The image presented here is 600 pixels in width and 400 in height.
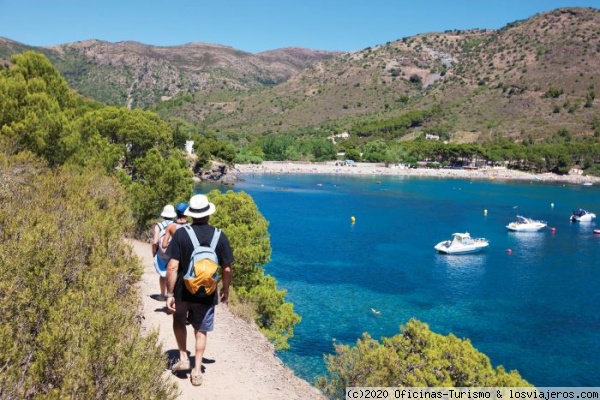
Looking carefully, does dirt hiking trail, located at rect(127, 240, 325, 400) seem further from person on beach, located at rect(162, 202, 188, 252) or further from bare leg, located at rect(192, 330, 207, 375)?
person on beach, located at rect(162, 202, 188, 252)

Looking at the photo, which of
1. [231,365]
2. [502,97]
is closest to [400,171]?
[502,97]

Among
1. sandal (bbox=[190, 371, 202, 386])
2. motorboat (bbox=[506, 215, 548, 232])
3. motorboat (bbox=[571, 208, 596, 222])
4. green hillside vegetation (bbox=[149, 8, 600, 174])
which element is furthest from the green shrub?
green hillside vegetation (bbox=[149, 8, 600, 174])

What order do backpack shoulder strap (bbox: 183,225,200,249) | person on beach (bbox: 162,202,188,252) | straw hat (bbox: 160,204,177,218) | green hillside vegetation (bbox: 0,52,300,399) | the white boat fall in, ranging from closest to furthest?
green hillside vegetation (bbox: 0,52,300,399) < backpack shoulder strap (bbox: 183,225,200,249) < person on beach (bbox: 162,202,188,252) < straw hat (bbox: 160,204,177,218) < the white boat

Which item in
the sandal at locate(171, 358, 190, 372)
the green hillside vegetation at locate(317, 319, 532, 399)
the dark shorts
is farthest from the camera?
the green hillside vegetation at locate(317, 319, 532, 399)

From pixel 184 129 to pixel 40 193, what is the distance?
8860 centimetres

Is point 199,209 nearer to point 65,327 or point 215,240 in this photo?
point 215,240

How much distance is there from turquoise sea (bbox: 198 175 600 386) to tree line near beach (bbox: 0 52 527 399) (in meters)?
8.40

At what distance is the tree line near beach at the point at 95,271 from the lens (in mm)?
4945

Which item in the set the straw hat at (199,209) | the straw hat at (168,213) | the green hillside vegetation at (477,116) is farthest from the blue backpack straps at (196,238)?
the green hillside vegetation at (477,116)

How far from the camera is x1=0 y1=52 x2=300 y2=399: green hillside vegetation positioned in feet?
16.1

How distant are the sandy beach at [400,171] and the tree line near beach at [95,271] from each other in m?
92.5

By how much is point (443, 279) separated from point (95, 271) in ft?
115

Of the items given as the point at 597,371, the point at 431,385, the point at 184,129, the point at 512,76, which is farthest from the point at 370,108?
the point at 431,385

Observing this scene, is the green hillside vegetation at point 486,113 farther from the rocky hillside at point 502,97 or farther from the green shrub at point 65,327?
the green shrub at point 65,327
